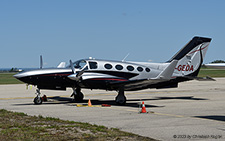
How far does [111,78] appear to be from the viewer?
2106 centimetres

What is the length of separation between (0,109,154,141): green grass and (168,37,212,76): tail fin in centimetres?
1369

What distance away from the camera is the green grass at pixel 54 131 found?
10016mm

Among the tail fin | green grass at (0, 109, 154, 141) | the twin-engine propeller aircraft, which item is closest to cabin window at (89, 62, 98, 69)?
the twin-engine propeller aircraft

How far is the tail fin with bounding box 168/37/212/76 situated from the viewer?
24531 mm

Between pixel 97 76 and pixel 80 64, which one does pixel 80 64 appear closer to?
pixel 80 64

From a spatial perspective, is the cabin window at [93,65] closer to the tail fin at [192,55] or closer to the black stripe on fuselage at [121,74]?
the black stripe on fuselage at [121,74]

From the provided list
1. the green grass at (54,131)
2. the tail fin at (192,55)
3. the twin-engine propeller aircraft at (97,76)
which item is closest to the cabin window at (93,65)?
the twin-engine propeller aircraft at (97,76)

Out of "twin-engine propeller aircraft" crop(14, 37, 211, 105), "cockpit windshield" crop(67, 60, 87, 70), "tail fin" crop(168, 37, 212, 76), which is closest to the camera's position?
"twin-engine propeller aircraft" crop(14, 37, 211, 105)

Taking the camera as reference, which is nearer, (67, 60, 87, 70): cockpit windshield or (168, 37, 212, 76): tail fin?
(67, 60, 87, 70): cockpit windshield

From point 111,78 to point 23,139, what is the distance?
11.7 metres

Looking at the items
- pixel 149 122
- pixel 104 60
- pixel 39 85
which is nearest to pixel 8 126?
pixel 149 122

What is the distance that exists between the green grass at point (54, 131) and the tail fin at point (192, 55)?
13.7 m

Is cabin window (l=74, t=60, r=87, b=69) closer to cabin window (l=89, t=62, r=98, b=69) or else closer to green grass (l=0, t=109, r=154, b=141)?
cabin window (l=89, t=62, r=98, b=69)

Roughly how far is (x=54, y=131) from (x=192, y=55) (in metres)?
16.2
